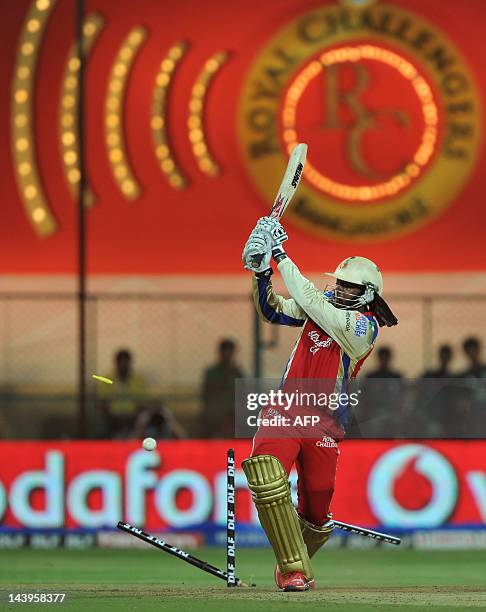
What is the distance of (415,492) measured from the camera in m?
15.7

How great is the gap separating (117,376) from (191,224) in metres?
3.31

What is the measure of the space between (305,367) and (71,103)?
1014 cm

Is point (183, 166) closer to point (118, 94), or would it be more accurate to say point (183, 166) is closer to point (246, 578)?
point (118, 94)

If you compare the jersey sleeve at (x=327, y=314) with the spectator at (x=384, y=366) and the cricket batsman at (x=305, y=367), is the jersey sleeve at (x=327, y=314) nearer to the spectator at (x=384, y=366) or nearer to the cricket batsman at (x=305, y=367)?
the cricket batsman at (x=305, y=367)

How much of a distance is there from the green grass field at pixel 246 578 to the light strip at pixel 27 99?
6.52 meters

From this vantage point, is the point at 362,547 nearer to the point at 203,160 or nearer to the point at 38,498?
the point at 38,498

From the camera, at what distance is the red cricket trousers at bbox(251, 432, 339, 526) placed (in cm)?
1099

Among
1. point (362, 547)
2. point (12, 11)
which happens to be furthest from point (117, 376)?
point (12, 11)

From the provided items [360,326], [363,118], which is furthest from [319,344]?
[363,118]

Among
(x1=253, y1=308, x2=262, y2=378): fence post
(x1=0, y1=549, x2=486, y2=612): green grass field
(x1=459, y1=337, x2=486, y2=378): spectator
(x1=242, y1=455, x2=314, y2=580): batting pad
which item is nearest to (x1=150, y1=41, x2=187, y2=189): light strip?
(x1=253, y1=308, x2=262, y2=378): fence post

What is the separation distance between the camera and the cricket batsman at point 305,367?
35.7ft

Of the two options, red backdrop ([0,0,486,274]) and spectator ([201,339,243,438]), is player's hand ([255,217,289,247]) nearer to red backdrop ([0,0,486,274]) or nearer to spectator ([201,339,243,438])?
spectator ([201,339,243,438])

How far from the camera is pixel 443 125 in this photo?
20.7 m

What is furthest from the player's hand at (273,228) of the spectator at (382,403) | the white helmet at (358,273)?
the spectator at (382,403)
